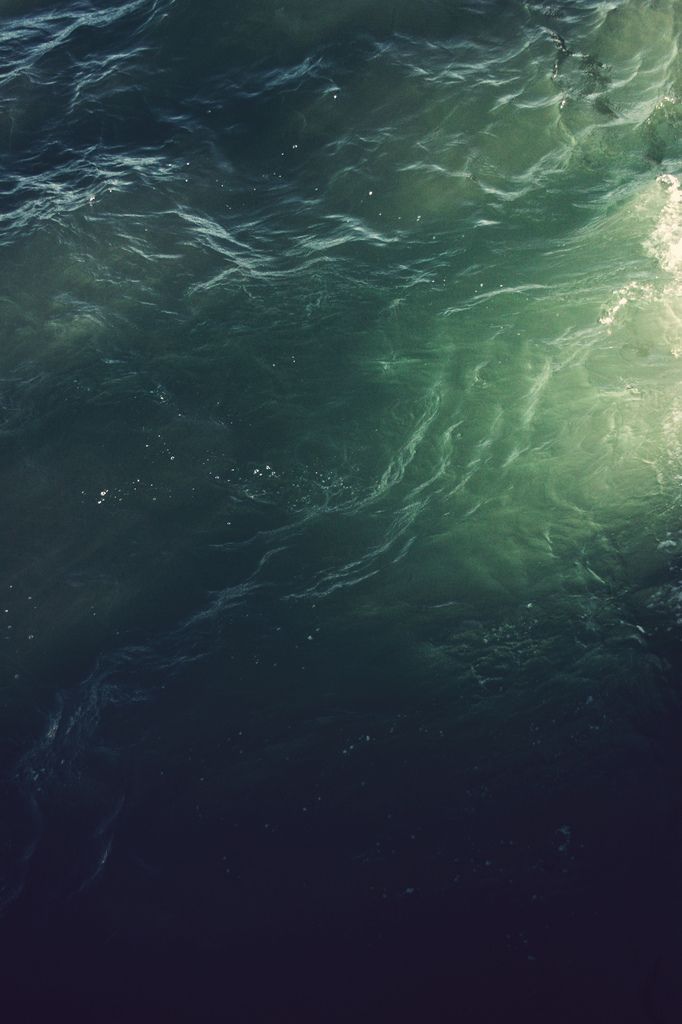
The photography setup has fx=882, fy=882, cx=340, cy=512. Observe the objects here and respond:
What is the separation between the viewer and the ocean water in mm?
6875

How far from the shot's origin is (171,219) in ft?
37.9

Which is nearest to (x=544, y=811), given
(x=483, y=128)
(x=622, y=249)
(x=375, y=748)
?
(x=375, y=748)

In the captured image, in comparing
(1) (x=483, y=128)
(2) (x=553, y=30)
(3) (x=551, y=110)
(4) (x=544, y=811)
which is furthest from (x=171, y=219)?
(4) (x=544, y=811)

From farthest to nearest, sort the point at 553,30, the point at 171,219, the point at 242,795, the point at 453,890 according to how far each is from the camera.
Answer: the point at 553,30, the point at 171,219, the point at 242,795, the point at 453,890

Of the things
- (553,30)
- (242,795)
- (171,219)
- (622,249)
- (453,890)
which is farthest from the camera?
(553,30)

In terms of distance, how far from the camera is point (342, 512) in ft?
30.1

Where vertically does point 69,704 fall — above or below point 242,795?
above

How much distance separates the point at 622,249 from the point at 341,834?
25.2 feet

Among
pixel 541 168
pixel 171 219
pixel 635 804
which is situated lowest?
pixel 635 804

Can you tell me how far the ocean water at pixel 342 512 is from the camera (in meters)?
6.88

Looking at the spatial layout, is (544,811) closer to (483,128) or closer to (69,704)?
(69,704)

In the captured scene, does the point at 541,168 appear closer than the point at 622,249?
No

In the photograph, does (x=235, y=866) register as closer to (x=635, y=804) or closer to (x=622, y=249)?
(x=635, y=804)

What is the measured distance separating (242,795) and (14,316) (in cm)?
662
